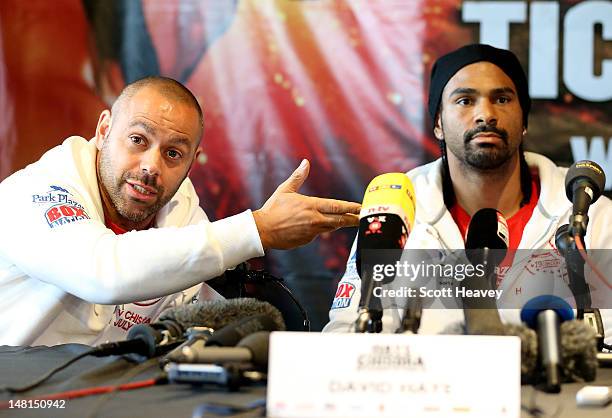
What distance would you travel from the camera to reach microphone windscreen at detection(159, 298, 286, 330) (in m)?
1.53

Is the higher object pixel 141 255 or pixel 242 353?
pixel 141 255

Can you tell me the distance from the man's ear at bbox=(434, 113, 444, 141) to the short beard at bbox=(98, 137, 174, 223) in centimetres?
108

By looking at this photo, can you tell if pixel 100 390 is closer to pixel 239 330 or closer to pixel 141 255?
pixel 239 330

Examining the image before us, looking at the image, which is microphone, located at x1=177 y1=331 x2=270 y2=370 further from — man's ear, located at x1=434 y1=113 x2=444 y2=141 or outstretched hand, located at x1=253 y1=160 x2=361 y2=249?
man's ear, located at x1=434 y1=113 x2=444 y2=141

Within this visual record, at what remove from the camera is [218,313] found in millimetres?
1551

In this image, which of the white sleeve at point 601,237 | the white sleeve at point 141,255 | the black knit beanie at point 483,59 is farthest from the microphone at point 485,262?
the black knit beanie at point 483,59

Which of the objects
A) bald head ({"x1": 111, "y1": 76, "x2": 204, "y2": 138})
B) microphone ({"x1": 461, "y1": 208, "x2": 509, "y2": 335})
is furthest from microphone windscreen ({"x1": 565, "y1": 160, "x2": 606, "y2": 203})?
bald head ({"x1": 111, "y1": 76, "x2": 204, "y2": 138})

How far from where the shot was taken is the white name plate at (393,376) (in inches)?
41.6

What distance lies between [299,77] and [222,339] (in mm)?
1877

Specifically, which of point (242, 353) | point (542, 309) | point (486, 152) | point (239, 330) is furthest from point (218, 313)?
point (486, 152)

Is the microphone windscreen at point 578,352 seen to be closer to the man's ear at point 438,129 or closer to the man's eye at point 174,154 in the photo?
the man's eye at point 174,154

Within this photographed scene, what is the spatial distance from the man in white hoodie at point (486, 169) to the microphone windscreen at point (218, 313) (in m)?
1.03

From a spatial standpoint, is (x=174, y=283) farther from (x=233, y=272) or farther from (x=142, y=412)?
(x=142, y=412)

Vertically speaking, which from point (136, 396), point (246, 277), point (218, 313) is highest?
point (246, 277)
